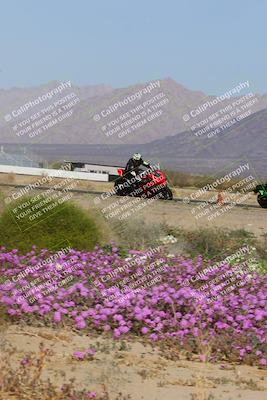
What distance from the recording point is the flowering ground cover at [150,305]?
25.3 feet

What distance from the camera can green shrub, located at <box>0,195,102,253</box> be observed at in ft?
42.5

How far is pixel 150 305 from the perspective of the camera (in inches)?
335

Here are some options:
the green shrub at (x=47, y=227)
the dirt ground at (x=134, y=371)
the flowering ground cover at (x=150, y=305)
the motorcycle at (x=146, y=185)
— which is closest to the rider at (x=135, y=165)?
the motorcycle at (x=146, y=185)

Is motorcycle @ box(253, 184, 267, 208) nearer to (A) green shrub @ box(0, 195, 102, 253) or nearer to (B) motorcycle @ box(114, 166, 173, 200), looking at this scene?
(B) motorcycle @ box(114, 166, 173, 200)

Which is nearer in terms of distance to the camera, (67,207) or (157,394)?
(157,394)

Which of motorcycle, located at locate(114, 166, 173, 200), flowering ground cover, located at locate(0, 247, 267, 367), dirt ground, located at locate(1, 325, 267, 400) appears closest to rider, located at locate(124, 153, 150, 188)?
motorcycle, located at locate(114, 166, 173, 200)

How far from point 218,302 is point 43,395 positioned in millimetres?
3262

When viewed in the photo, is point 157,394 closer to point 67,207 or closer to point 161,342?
point 161,342

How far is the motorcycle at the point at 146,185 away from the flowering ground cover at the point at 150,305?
17068mm

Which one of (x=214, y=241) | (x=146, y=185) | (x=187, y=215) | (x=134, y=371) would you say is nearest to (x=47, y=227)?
(x=214, y=241)

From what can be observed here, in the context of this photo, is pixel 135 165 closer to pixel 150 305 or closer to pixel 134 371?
pixel 150 305

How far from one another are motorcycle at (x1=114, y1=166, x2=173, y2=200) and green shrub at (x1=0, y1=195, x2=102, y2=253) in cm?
1326

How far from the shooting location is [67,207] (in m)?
13.8

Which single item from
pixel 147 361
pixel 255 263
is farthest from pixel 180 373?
pixel 255 263
